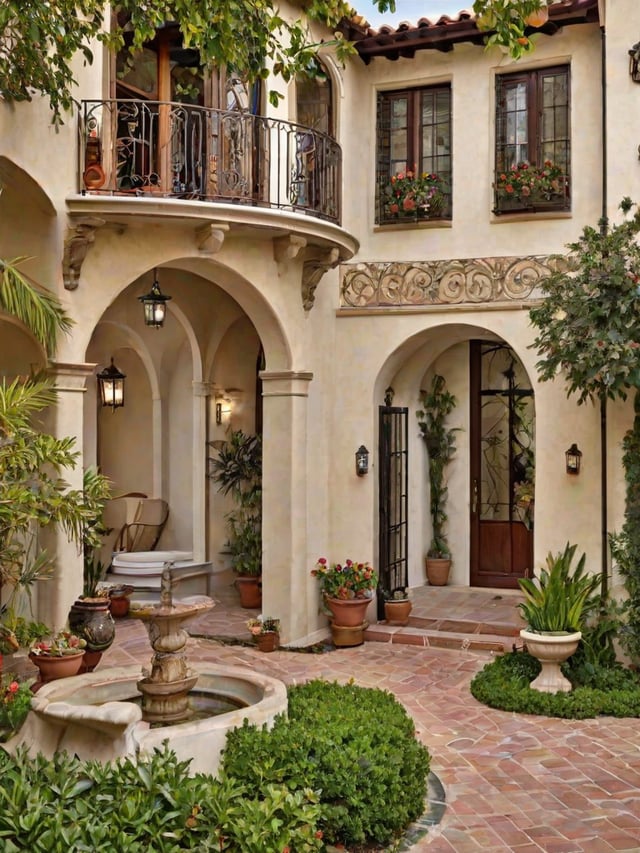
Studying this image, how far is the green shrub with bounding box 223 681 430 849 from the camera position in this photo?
564 centimetres

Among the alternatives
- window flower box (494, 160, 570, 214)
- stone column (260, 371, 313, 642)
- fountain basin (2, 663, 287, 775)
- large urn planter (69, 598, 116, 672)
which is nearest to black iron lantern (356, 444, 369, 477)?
stone column (260, 371, 313, 642)

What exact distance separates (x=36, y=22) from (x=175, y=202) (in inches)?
97.6

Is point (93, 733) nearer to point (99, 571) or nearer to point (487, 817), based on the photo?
point (487, 817)

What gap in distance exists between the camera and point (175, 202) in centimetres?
891

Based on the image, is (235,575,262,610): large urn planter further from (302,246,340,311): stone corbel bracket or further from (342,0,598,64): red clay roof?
(342,0,598,64): red clay roof

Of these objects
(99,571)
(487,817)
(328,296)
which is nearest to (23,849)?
(487,817)

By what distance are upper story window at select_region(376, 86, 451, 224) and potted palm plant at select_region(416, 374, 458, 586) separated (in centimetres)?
286

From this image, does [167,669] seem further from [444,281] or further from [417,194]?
[417,194]

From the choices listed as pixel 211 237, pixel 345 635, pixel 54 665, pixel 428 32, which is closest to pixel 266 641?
pixel 345 635

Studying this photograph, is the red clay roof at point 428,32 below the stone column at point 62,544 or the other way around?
the other way around

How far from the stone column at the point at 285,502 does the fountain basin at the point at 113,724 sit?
12.8ft

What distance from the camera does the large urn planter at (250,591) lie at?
481 inches

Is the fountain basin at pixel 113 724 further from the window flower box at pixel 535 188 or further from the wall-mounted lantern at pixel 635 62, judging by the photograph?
the wall-mounted lantern at pixel 635 62

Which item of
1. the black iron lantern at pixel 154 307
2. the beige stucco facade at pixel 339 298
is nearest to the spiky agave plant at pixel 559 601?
the beige stucco facade at pixel 339 298
